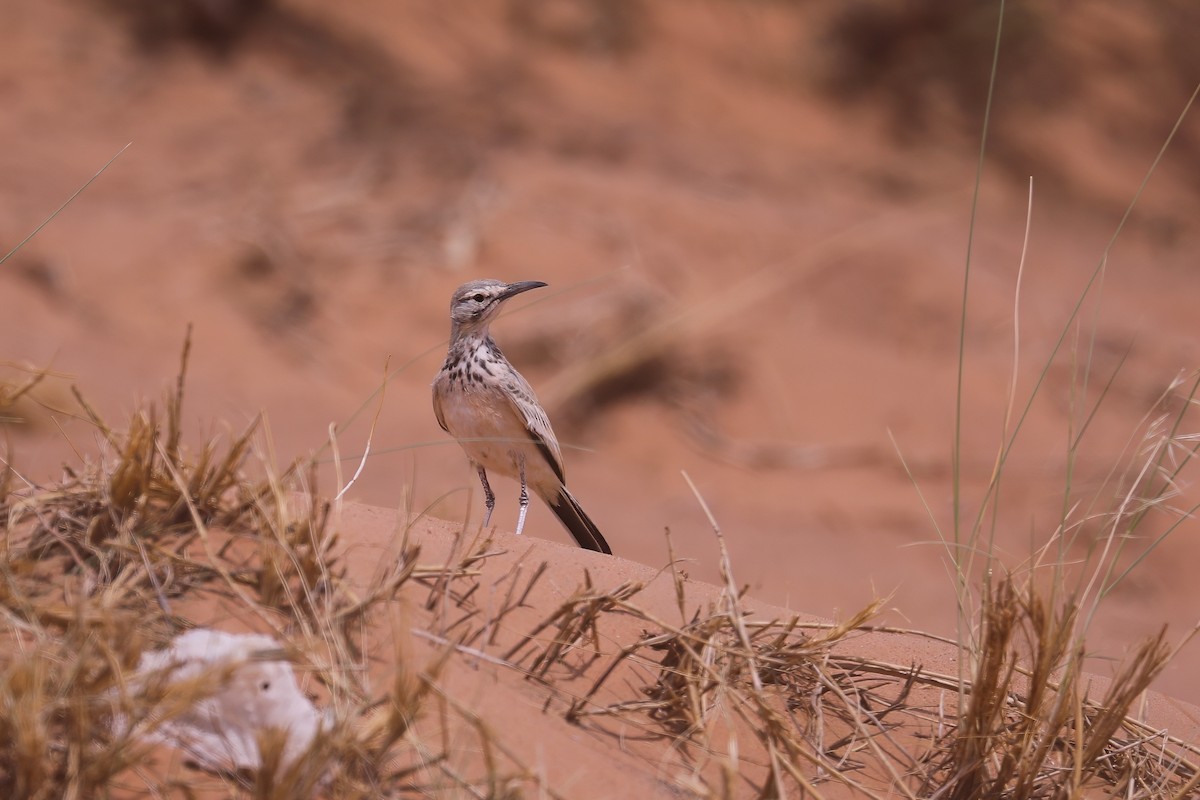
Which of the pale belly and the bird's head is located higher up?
the bird's head

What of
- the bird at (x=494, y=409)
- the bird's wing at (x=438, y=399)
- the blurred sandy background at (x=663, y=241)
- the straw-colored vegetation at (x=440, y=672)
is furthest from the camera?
the blurred sandy background at (x=663, y=241)

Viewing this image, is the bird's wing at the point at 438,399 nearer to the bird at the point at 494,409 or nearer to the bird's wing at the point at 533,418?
the bird at the point at 494,409

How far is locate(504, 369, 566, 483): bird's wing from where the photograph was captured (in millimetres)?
4961

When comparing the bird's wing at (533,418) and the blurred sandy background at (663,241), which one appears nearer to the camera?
the bird's wing at (533,418)

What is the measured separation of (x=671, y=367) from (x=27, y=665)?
10008mm

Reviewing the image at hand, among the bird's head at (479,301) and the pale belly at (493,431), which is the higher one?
the bird's head at (479,301)

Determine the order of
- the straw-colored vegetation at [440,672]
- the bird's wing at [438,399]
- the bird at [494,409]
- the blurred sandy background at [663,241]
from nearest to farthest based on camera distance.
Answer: the straw-colored vegetation at [440,672]
the bird at [494,409]
the bird's wing at [438,399]
the blurred sandy background at [663,241]

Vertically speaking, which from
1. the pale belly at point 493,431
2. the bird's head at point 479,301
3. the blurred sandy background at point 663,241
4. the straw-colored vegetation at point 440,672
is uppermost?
the blurred sandy background at point 663,241

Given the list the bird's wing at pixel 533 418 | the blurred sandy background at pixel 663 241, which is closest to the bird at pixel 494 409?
the bird's wing at pixel 533 418

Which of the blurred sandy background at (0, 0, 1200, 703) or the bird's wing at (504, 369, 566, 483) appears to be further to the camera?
the blurred sandy background at (0, 0, 1200, 703)

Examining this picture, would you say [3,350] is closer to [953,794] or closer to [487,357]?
[487,357]

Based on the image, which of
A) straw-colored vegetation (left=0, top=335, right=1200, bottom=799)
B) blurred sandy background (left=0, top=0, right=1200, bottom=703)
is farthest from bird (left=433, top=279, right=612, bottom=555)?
blurred sandy background (left=0, top=0, right=1200, bottom=703)

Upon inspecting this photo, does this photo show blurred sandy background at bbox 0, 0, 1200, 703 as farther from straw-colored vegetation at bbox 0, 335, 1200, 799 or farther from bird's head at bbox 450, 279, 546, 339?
straw-colored vegetation at bbox 0, 335, 1200, 799

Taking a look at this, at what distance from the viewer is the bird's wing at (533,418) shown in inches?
195
